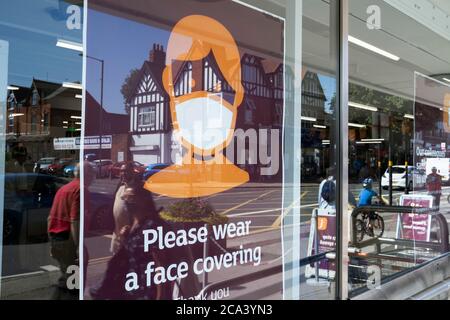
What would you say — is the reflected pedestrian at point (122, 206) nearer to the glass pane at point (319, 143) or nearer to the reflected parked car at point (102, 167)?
the reflected parked car at point (102, 167)

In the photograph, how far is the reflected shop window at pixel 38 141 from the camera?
158 cm

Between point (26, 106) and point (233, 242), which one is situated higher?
point (26, 106)

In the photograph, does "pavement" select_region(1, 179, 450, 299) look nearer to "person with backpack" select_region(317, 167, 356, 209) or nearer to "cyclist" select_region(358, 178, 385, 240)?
"person with backpack" select_region(317, 167, 356, 209)

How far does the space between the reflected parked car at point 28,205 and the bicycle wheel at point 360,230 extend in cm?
343

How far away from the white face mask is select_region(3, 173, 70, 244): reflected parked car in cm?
54

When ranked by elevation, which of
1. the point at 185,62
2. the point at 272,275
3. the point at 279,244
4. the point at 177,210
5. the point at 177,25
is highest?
the point at 177,25

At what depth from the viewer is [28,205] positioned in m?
1.65

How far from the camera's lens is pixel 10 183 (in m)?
1.56

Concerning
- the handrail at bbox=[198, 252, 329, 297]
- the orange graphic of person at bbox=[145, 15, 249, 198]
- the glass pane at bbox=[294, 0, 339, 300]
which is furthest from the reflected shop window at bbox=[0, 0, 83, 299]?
the glass pane at bbox=[294, 0, 339, 300]

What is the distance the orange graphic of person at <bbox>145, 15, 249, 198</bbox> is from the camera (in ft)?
5.80

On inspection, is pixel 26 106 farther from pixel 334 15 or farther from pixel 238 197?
pixel 334 15

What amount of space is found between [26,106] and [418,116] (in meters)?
4.88

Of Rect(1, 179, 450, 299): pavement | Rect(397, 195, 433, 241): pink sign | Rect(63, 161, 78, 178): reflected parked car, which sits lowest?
Rect(397, 195, 433, 241): pink sign

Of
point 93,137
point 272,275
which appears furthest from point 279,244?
point 93,137
